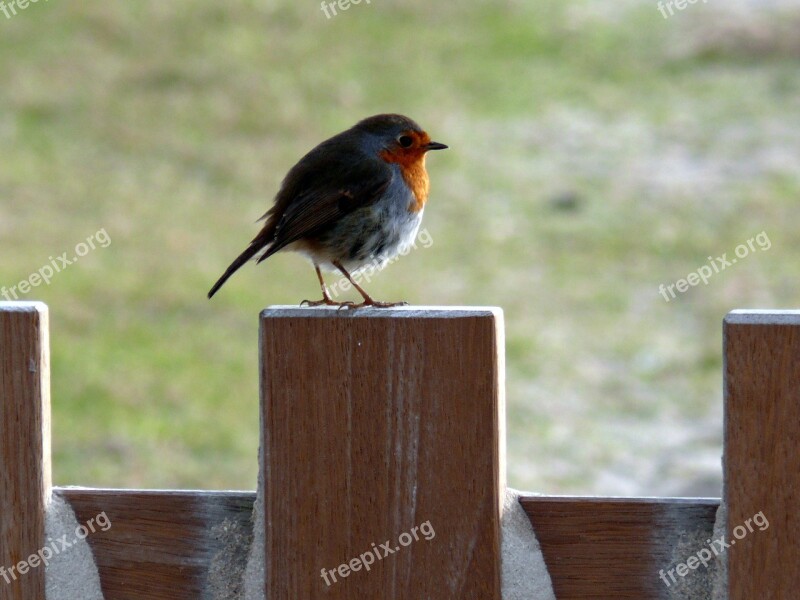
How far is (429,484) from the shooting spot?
1693mm

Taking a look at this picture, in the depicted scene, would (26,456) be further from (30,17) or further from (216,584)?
(30,17)

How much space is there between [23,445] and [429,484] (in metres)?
0.59

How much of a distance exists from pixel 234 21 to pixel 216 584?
14644mm

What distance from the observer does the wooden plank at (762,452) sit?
156cm

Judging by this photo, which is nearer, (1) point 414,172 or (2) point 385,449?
(2) point 385,449

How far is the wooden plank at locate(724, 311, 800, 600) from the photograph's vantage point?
156 centimetres

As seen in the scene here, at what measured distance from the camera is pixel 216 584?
1795 millimetres

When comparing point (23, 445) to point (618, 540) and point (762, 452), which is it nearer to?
point (618, 540)

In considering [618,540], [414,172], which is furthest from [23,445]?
[414,172]

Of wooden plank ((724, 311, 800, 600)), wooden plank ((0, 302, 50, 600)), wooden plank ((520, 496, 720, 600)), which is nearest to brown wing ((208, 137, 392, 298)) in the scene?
wooden plank ((0, 302, 50, 600))

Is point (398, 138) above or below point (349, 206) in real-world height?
above

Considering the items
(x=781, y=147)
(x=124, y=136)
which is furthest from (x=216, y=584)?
(x=124, y=136)

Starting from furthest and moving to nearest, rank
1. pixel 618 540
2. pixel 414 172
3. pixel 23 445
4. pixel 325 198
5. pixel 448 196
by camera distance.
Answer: pixel 448 196, pixel 414 172, pixel 325 198, pixel 23 445, pixel 618 540

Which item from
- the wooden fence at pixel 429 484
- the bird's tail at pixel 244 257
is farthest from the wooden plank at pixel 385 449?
the bird's tail at pixel 244 257
